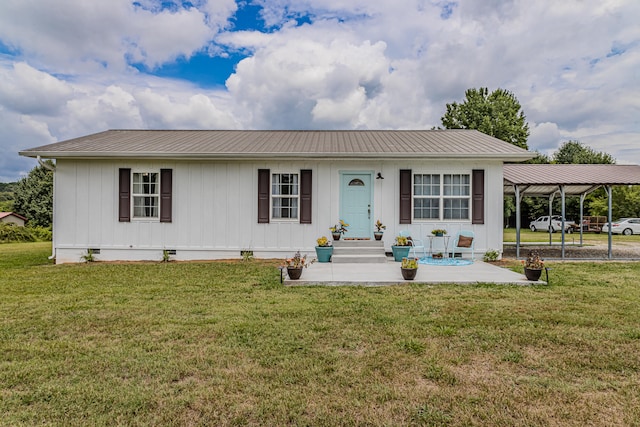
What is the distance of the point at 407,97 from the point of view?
1964 centimetres

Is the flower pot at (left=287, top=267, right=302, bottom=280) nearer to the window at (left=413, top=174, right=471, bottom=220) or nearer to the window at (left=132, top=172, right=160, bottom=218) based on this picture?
the window at (left=413, top=174, right=471, bottom=220)

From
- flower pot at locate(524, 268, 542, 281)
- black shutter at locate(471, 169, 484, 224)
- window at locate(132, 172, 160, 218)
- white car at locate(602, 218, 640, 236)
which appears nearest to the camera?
flower pot at locate(524, 268, 542, 281)

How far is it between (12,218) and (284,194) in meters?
25.5

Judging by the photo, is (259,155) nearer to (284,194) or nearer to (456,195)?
(284,194)

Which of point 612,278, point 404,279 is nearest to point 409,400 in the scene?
point 404,279

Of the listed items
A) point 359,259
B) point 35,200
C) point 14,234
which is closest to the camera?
point 359,259

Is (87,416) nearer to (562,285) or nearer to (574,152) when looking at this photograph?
(562,285)

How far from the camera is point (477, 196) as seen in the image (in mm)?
9648

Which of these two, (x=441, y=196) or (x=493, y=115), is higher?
(x=493, y=115)

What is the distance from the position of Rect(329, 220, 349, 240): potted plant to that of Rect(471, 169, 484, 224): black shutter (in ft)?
11.2

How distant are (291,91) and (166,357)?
1388cm

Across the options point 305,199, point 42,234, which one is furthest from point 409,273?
point 42,234

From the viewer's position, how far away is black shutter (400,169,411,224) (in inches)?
383

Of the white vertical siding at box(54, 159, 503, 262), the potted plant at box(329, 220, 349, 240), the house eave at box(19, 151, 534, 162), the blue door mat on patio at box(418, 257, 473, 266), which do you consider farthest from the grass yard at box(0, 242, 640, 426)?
the house eave at box(19, 151, 534, 162)
